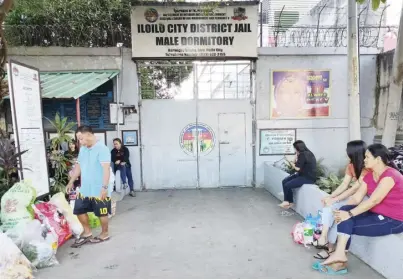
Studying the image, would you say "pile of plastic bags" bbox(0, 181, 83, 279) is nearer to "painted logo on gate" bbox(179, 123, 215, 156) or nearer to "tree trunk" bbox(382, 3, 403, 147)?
"painted logo on gate" bbox(179, 123, 215, 156)

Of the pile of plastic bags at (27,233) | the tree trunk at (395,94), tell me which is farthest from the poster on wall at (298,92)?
the pile of plastic bags at (27,233)

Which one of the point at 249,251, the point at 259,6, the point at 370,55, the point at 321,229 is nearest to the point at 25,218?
the point at 249,251

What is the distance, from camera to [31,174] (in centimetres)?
433

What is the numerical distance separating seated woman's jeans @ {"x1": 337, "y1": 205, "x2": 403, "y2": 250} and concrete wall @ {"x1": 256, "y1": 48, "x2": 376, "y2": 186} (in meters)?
4.29

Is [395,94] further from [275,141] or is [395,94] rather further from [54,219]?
[54,219]

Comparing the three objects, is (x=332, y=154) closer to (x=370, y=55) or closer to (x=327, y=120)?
(x=327, y=120)

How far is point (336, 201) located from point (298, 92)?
13.4 feet

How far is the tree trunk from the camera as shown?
5578mm

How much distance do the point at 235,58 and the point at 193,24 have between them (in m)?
1.20

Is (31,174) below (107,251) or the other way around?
the other way around

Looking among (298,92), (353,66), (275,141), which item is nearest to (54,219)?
(275,141)

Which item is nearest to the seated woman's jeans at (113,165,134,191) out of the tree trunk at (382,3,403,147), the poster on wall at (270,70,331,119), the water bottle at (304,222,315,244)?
the poster on wall at (270,70,331,119)

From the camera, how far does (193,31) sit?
6973 millimetres

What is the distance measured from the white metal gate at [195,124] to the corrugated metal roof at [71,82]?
1044 millimetres
